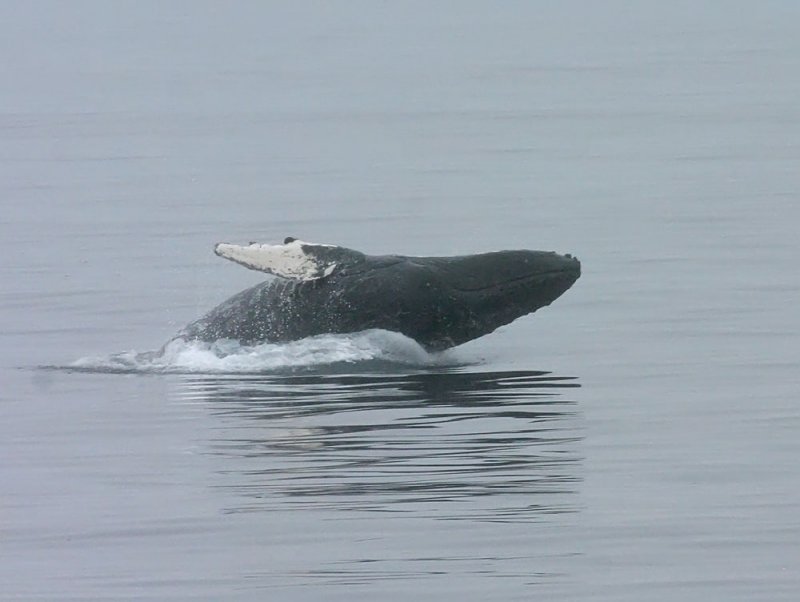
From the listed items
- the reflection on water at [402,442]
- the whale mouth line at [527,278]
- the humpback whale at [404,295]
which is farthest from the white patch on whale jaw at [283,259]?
the whale mouth line at [527,278]

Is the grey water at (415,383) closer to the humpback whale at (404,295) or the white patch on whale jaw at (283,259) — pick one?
the humpback whale at (404,295)

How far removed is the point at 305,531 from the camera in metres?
16.0

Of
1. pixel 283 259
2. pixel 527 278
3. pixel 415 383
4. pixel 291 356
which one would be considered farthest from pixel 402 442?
pixel 527 278

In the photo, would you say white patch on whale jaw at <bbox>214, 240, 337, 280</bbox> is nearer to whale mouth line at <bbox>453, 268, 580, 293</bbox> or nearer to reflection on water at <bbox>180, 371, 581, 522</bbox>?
reflection on water at <bbox>180, 371, 581, 522</bbox>

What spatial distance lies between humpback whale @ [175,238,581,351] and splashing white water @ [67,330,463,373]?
0.10m

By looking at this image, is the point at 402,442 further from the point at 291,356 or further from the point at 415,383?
the point at 291,356

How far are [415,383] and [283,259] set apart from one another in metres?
1.75

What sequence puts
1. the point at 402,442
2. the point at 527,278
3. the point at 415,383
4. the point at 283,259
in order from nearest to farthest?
the point at 402,442
the point at 415,383
the point at 283,259
the point at 527,278

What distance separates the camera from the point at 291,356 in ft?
75.6

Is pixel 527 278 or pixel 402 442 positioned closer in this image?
pixel 402 442

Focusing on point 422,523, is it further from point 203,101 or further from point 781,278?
point 203,101

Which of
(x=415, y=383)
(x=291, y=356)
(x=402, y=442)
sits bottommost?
(x=402, y=442)

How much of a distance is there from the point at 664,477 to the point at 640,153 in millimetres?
33317

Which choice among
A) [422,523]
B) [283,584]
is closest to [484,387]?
[422,523]
